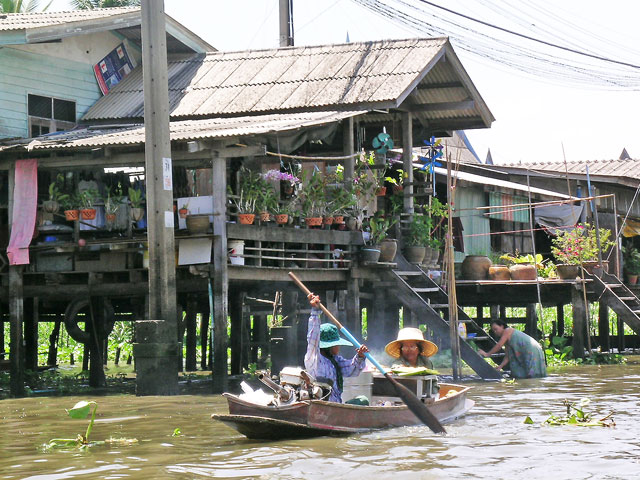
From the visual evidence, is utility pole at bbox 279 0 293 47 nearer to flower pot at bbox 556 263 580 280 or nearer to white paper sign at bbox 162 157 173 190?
flower pot at bbox 556 263 580 280

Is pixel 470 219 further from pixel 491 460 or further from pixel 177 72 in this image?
pixel 491 460

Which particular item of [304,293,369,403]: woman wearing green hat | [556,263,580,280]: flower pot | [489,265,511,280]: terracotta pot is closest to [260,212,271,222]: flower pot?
[304,293,369,403]: woman wearing green hat

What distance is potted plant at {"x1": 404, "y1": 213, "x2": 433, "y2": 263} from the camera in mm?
18844

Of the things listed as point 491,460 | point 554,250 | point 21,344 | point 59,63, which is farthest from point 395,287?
point 491,460

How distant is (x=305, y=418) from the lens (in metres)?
9.88

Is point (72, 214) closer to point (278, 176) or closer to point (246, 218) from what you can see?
point (246, 218)

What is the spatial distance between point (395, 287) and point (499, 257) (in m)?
6.64

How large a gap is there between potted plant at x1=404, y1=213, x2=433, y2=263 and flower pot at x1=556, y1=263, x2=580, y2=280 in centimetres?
288

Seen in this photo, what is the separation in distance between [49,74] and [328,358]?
10738 millimetres

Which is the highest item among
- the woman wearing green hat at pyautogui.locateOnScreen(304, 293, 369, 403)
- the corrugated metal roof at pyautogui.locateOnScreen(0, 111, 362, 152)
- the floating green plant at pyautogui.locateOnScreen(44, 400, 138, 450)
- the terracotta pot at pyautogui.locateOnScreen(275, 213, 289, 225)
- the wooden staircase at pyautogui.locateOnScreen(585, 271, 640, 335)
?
the corrugated metal roof at pyautogui.locateOnScreen(0, 111, 362, 152)

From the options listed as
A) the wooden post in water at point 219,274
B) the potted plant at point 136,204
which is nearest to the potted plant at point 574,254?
the wooden post in water at point 219,274

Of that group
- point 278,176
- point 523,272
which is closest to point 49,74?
point 278,176

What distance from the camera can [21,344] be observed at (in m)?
16.0

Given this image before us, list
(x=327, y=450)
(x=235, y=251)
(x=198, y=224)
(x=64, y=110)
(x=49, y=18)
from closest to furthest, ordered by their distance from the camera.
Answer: (x=327, y=450) < (x=198, y=224) < (x=235, y=251) < (x=64, y=110) < (x=49, y=18)
